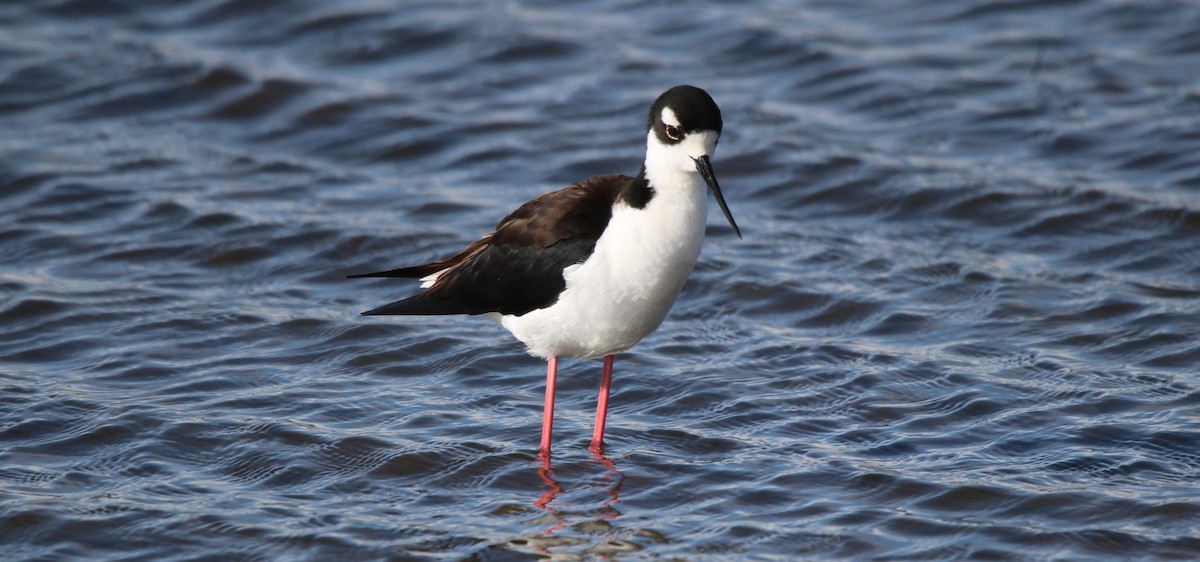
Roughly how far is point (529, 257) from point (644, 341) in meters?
1.74

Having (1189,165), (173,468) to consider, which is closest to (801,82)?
(1189,165)

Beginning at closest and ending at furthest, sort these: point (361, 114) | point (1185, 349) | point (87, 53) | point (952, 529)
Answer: point (952, 529) < point (1185, 349) < point (361, 114) < point (87, 53)

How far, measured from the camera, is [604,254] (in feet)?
21.6

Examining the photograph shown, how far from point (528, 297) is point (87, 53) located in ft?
25.5

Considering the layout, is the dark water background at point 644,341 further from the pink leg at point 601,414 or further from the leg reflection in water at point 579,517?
the pink leg at point 601,414

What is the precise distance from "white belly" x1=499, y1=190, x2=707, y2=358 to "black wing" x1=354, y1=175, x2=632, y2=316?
7 cm

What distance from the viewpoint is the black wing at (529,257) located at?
6691mm

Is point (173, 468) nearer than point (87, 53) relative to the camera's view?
Yes

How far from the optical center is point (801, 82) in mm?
11953

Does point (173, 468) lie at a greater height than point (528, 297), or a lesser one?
lesser

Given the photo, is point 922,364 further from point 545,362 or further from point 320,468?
point 320,468

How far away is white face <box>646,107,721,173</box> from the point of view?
21.4 ft

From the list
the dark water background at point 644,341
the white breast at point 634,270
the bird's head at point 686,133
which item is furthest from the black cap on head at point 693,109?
the dark water background at point 644,341

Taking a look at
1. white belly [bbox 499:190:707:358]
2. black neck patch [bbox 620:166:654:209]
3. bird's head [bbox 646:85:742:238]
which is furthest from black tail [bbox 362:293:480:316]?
bird's head [bbox 646:85:742:238]
